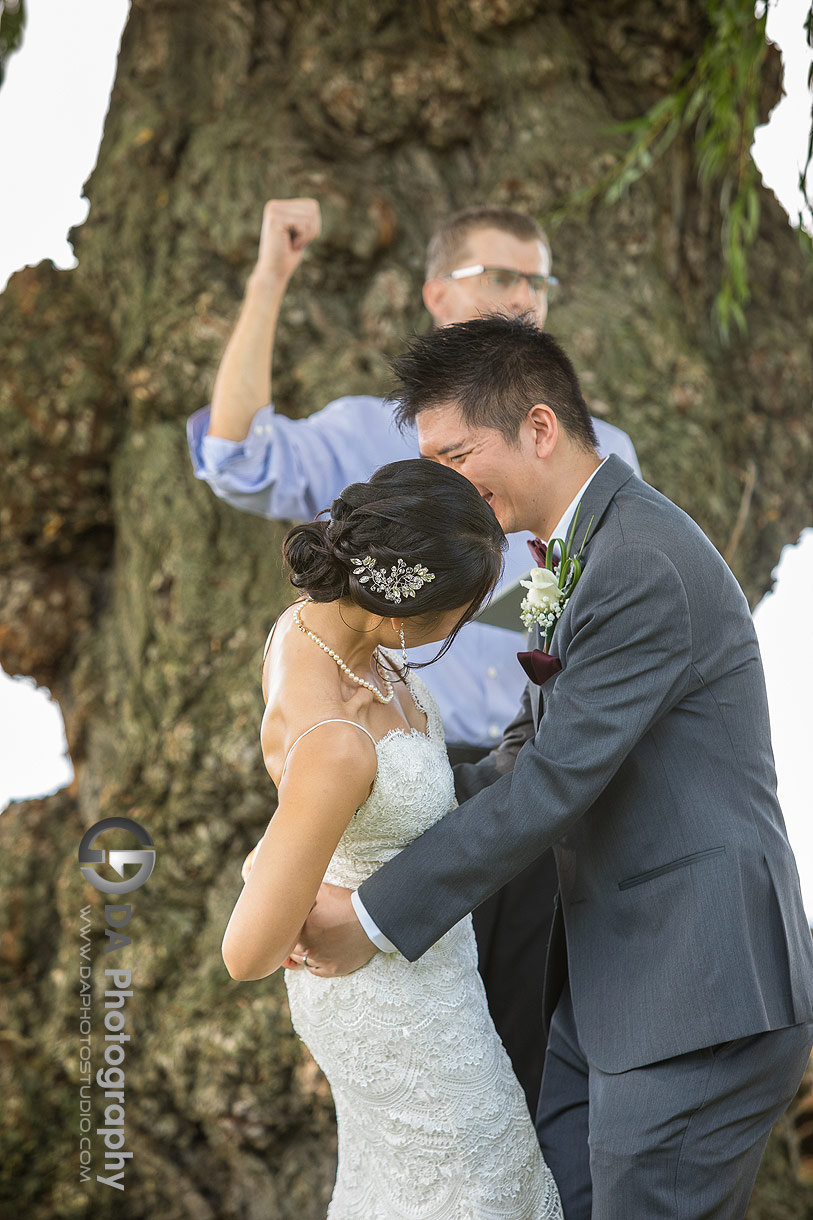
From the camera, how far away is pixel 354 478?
11.3 ft

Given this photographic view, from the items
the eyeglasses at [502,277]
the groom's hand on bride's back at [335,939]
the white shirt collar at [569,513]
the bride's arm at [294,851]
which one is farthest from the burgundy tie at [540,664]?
the eyeglasses at [502,277]

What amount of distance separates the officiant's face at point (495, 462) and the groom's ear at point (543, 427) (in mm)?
13

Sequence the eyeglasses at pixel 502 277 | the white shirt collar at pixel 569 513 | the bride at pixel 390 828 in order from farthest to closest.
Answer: the eyeglasses at pixel 502 277 → the white shirt collar at pixel 569 513 → the bride at pixel 390 828

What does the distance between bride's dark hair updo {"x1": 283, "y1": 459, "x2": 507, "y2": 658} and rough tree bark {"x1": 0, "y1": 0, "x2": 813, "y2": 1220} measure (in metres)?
1.45

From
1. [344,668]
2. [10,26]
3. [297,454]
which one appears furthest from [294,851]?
[10,26]

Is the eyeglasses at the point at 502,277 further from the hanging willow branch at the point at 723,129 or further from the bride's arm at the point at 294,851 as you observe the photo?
the bride's arm at the point at 294,851

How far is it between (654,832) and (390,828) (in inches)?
18.7

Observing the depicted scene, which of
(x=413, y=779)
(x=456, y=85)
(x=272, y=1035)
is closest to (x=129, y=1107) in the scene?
(x=272, y=1035)

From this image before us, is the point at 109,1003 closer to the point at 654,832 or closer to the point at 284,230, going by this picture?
the point at 654,832

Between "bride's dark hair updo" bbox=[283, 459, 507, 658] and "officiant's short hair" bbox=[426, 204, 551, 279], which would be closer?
"bride's dark hair updo" bbox=[283, 459, 507, 658]

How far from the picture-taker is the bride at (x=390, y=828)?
6.35 feet

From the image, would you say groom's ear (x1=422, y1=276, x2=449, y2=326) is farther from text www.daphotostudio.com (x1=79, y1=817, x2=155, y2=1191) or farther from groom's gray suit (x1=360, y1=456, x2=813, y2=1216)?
text www.daphotostudio.com (x1=79, y1=817, x2=155, y2=1191)

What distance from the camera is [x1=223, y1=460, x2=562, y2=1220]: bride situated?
194cm

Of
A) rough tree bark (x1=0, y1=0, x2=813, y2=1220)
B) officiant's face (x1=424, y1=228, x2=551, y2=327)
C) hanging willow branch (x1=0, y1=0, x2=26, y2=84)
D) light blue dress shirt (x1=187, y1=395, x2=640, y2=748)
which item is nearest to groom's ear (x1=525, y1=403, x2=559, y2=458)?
light blue dress shirt (x1=187, y1=395, x2=640, y2=748)
